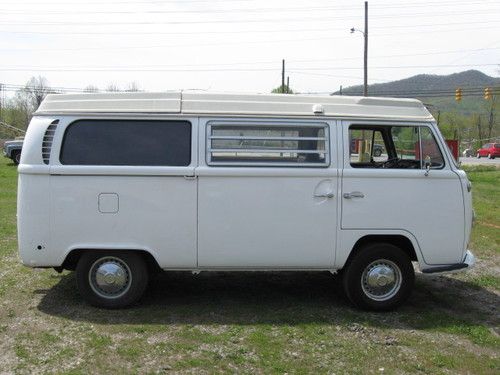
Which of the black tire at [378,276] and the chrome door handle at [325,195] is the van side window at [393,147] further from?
the black tire at [378,276]

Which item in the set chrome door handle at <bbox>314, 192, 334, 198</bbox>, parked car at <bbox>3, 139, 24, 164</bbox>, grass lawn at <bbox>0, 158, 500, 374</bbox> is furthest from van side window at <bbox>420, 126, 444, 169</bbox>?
parked car at <bbox>3, 139, 24, 164</bbox>

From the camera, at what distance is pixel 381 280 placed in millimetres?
5883

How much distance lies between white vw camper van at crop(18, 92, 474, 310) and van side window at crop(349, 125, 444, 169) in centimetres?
4

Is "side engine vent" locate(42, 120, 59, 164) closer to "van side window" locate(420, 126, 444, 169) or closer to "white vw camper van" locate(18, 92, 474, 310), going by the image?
"white vw camper van" locate(18, 92, 474, 310)

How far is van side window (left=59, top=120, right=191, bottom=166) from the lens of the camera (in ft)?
18.5

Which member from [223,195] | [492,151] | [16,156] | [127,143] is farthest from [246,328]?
[492,151]

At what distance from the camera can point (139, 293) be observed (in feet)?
19.1

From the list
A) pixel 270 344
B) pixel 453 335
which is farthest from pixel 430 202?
pixel 270 344

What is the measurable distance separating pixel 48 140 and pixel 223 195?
1898 mm

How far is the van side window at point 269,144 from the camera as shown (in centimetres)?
571

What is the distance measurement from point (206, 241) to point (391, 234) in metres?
1.96

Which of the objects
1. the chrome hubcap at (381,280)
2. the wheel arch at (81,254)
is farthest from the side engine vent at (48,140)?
the chrome hubcap at (381,280)

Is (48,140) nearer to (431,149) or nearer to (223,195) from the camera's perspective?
(223,195)

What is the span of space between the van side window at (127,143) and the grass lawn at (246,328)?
1624 millimetres
